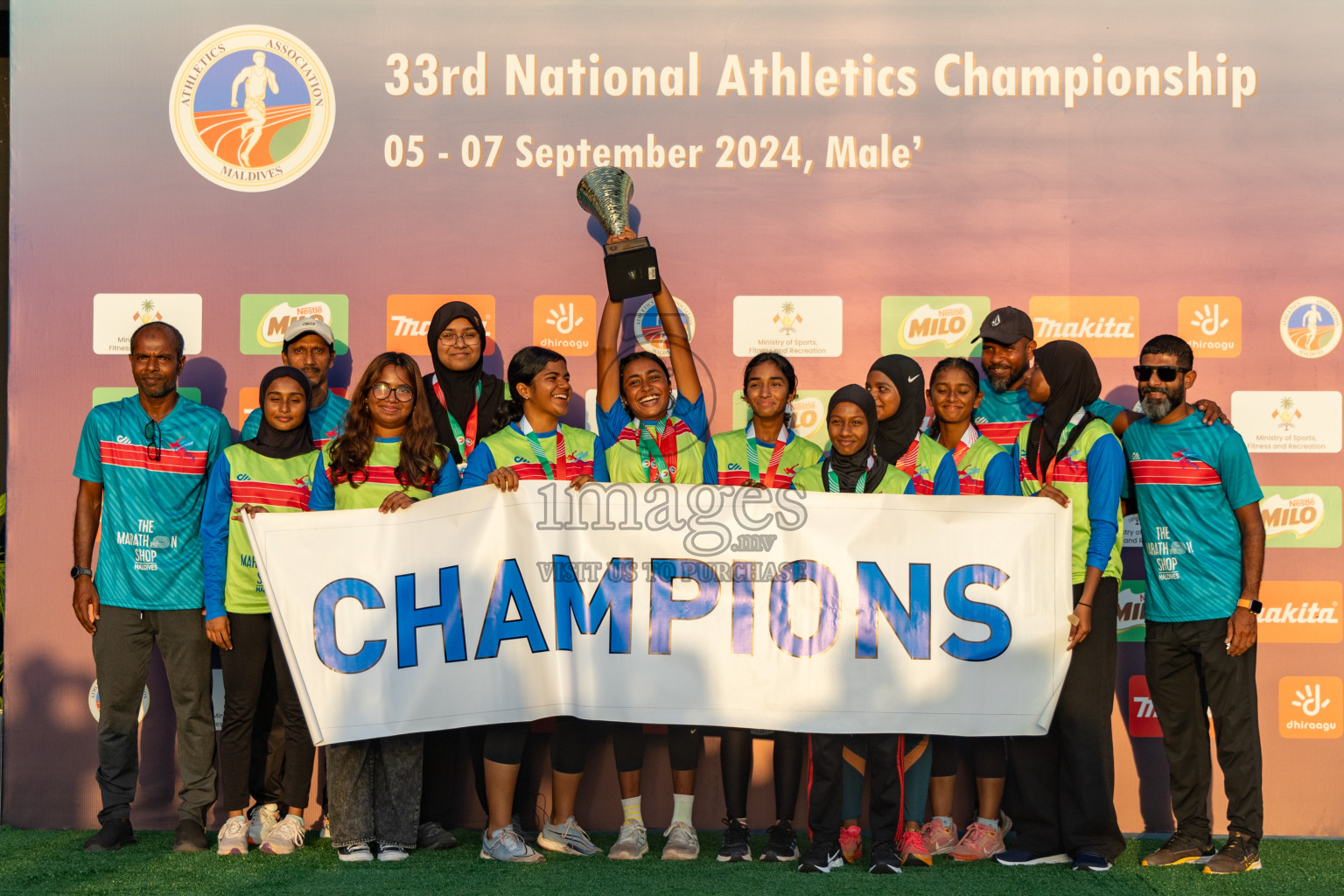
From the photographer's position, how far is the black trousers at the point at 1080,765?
4.04m

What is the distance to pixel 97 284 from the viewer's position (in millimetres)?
4887

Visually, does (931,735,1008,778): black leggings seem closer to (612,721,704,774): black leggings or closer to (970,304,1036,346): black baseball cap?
(612,721,704,774): black leggings

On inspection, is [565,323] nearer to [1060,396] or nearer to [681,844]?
[1060,396]

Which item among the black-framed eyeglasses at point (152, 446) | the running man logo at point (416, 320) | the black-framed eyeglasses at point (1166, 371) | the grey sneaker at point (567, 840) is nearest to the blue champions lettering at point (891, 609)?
the black-framed eyeglasses at point (1166, 371)

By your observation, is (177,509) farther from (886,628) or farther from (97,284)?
(886,628)

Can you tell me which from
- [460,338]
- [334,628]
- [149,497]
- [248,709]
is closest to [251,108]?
[460,338]

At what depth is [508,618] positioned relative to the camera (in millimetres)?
4055

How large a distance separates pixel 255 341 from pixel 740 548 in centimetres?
236

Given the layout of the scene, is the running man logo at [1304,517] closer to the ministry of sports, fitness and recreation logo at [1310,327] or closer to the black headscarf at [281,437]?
the ministry of sports, fitness and recreation logo at [1310,327]

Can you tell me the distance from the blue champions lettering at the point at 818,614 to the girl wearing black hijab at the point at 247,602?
5.90 feet

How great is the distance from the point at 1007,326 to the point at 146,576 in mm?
3444

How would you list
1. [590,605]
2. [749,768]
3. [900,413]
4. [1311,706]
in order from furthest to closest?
[1311,706] < [900,413] < [749,768] < [590,605]

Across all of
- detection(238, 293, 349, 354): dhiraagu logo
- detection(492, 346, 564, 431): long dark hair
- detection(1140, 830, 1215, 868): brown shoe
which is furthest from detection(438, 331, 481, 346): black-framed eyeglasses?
detection(1140, 830, 1215, 868): brown shoe

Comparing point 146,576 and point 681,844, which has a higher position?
point 146,576
